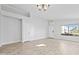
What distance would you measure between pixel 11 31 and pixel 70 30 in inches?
84.9

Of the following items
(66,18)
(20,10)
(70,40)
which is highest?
(20,10)

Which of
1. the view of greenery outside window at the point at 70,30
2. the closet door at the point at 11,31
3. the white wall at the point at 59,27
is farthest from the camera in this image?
the closet door at the point at 11,31

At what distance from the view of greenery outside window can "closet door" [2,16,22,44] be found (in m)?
1.53

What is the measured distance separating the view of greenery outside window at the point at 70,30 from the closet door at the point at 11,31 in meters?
1.53

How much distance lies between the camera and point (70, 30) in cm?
302

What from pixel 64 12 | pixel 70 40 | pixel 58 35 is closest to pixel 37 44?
pixel 58 35

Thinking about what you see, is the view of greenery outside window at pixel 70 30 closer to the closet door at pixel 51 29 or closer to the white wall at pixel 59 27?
the white wall at pixel 59 27

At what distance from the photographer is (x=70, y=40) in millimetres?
3443

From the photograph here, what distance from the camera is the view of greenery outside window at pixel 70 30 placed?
2994mm

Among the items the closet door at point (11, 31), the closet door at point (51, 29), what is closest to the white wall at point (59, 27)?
the closet door at point (51, 29)

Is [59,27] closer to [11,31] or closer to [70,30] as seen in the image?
[70,30]
